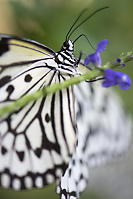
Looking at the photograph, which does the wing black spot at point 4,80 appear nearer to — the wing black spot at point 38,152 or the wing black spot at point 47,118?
the wing black spot at point 47,118

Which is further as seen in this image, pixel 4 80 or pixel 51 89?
pixel 4 80

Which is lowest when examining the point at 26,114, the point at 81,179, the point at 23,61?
the point at 81,179

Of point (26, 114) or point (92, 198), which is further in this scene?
point (92, 198)

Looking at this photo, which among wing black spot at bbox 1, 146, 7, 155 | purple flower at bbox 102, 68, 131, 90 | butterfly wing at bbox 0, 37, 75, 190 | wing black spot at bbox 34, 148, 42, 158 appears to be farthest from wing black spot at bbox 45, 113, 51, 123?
purple flower at bbox 102, 68, 131, 90

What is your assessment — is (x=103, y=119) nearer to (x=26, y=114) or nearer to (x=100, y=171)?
(x=26, y=114)

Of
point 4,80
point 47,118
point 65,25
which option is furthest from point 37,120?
point 65,25

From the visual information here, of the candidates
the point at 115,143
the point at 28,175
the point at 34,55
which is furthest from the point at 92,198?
the point at 34,55

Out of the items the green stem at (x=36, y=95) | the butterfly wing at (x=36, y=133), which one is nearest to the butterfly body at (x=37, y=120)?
the butterfly wing at (x=36, y=133)

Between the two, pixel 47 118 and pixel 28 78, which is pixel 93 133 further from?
pixel 28 78

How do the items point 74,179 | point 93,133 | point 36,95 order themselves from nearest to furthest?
point 36,95 → point 74,179 → point 93,133
